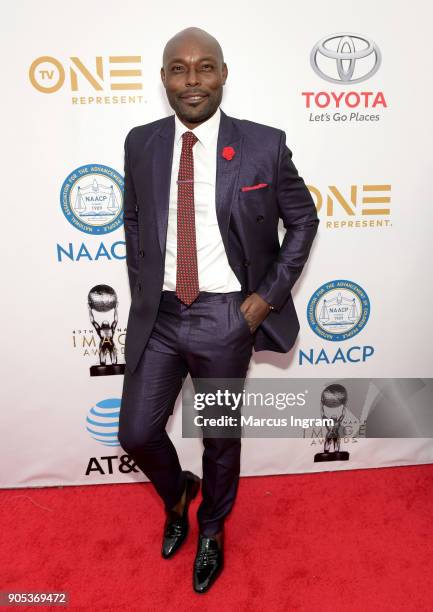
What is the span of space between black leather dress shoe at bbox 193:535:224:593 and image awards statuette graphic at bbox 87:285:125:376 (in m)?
1.00

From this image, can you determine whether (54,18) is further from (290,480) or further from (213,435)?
(290,480)

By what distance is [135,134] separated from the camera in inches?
91.4

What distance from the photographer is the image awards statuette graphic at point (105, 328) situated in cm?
278

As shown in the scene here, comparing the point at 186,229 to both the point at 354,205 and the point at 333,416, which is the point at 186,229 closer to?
the point at 354,205

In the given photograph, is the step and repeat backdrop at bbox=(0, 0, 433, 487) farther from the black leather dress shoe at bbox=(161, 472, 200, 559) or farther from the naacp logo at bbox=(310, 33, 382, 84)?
the black leather dress shoe at bbox=(161, 472, 200, 559)

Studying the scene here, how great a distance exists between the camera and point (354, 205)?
2734mm

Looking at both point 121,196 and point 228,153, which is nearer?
point 228,153

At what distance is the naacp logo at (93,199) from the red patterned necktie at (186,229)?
2.05 ft

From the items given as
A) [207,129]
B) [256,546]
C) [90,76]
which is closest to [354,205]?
[207,129]

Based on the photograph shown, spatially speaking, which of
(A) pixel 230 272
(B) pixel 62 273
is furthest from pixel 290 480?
(B) pixel 62 273

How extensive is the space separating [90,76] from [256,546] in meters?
2.33

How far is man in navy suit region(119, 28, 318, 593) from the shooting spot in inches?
82.0

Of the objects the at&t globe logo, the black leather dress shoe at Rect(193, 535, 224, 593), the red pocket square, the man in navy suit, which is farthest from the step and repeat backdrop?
the black leather dress shoe at Rect(193, 535, 224, 593)

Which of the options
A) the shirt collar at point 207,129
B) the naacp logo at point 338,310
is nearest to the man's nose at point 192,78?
the shirt collar at point 207,129
